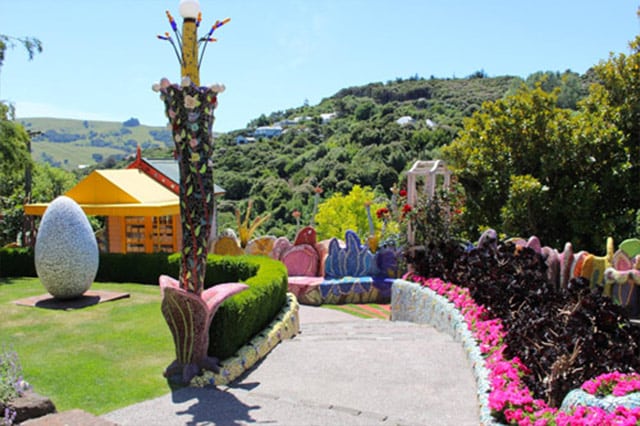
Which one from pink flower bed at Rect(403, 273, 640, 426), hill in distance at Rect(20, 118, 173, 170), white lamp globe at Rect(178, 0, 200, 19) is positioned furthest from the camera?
hill in distance at Rect(20, 118, 173, 170)

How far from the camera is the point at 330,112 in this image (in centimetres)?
10162

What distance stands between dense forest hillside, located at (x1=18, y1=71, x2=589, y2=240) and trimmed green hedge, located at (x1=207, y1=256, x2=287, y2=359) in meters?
8.69

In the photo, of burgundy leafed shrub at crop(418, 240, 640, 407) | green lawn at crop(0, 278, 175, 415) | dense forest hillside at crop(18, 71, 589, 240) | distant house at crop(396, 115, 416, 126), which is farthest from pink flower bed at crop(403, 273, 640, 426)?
distant house at crop(396, 115, 416, 126)

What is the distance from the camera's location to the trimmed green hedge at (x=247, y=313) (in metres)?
7.27

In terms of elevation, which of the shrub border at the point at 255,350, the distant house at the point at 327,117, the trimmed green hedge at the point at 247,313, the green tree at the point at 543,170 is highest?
the distant house at the point at 327,117

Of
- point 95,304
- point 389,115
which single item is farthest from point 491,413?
point 389,115

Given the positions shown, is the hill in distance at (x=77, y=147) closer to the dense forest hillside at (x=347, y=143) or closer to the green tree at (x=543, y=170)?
the dense forest hillside at (x=347, y=143)

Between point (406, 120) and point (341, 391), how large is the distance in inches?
2685

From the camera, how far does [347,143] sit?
65.2 metres

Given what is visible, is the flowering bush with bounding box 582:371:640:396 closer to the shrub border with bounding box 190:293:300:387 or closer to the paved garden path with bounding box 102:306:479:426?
the paved garden path with bounding box 102:306:479:426

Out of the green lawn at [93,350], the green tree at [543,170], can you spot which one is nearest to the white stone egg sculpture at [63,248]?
the green lawn at [93,350]

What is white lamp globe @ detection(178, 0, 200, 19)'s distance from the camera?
6781 millimetres

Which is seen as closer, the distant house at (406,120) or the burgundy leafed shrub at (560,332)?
the burgundy leafed shrub at (560,332)

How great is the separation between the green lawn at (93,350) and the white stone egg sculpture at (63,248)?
22.8 inches
